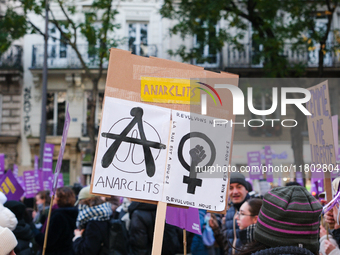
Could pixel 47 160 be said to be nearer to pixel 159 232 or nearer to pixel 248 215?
pixel 248 215

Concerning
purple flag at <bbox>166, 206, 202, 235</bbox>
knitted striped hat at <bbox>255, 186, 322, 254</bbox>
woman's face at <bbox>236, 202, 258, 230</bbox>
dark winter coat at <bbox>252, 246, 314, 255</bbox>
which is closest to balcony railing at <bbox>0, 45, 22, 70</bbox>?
purple flag at <bbox>166, 206, 202, 235</bbox>

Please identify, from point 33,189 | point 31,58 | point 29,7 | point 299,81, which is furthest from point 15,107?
point 299,81

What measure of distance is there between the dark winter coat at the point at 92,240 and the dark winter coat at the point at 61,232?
0.29 meters

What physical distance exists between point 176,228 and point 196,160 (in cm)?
230

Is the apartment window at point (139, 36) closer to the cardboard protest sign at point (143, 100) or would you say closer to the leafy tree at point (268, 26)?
the leafy tree at point (268, 26)

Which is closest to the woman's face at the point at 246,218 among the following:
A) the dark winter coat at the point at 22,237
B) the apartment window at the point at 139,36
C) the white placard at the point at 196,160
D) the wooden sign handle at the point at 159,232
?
the white placard at the point at 196,160

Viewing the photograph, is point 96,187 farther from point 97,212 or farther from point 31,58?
point 31,58

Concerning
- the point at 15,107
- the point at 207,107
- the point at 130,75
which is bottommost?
the point at 207,107

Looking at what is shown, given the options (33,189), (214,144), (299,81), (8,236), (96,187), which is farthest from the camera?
(299,81)

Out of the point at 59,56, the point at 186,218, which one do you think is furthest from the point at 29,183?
the point at 59,56

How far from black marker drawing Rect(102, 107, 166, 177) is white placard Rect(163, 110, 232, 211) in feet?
0.39

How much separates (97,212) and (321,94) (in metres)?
2.62

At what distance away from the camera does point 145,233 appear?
4898 millimetres

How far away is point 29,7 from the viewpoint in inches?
494
